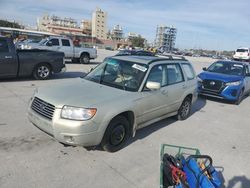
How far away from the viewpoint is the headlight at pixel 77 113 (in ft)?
12.4

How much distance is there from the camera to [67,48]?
1756 cm

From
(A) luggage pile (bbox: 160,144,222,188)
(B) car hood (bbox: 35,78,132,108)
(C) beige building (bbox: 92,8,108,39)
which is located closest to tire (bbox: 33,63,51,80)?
(B) car hood (bbox: 35,78,132,108)

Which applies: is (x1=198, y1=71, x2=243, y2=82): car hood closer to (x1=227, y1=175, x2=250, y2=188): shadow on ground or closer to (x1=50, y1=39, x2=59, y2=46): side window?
(x1=227, y1=175, x2=250, y2=188): shadow on ground

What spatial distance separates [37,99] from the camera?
14.0 feet

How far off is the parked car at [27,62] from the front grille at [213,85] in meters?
6.32

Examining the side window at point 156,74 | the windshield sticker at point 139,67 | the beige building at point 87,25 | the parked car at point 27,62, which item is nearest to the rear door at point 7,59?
the parked car at point 27,62

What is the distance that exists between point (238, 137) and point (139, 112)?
2870 mm

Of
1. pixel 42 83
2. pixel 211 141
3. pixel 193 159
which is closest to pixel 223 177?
pixel 193 159

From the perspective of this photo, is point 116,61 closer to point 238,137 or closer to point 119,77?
point 119,77

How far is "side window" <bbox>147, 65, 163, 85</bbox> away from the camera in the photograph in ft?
Answer: 16.6

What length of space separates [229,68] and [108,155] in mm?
8154

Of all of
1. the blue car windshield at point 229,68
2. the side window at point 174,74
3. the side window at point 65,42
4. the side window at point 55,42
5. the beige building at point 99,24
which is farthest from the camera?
the beige building at point 99,24

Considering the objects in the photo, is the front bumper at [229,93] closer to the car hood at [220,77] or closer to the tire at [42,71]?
the car hood at [220,77]

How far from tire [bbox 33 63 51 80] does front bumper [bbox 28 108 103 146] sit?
7093 mm
